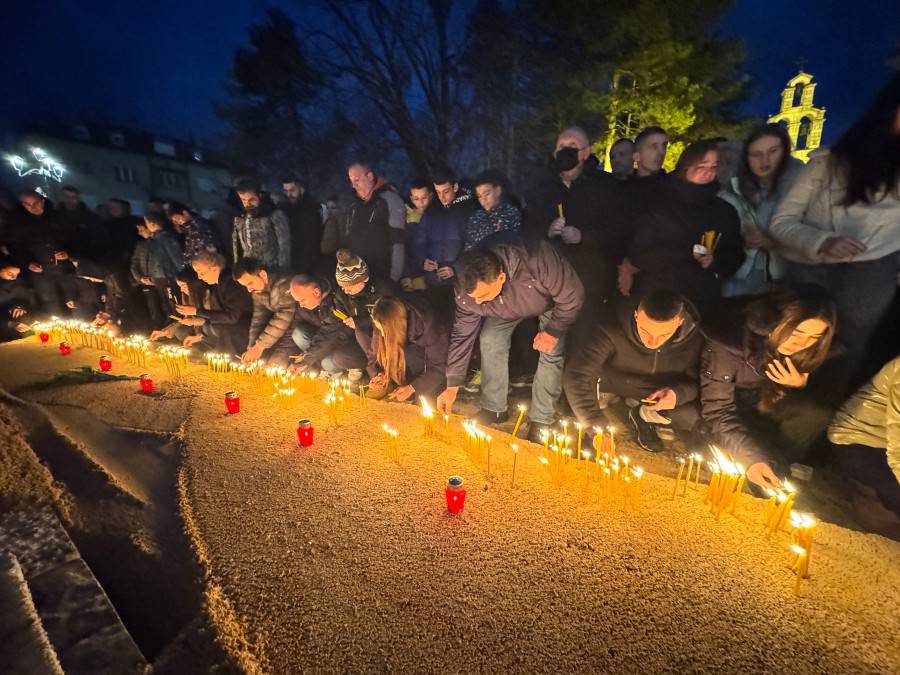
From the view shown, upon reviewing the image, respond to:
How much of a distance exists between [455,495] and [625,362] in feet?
6.77

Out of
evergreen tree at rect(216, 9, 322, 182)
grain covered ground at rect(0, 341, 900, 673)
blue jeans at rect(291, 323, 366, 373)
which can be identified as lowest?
grain covered ground at rect(0, 341, 900, 673)

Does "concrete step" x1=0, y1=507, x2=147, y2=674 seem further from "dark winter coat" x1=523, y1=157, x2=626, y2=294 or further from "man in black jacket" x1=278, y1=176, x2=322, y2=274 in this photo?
"man in black jacket" x1=278, y1=176, x2=322, y2=274

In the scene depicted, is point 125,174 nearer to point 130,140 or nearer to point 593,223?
point 130,140

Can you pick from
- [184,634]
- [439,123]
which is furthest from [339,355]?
[439,123]

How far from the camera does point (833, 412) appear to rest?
10.2 feet

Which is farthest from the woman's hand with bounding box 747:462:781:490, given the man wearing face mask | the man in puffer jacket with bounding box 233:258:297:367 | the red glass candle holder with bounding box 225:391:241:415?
the man in puffer jacket with bounding box 233:258:297:367

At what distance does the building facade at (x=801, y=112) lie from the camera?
30120 mm

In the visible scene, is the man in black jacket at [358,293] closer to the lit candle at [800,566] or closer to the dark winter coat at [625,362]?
the dark winter coat at [625,362]

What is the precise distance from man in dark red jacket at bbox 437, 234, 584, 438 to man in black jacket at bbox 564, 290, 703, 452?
0.34m

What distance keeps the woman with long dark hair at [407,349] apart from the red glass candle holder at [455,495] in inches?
74.1

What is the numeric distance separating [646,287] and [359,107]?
44.2 feet

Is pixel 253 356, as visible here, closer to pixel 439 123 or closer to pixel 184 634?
pixel 184 634

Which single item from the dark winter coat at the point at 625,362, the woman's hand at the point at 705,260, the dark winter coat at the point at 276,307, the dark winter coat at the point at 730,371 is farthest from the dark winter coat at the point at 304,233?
the dark winter coat at the point at 730,371

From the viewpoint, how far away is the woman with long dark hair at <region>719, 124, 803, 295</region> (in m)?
3.43
